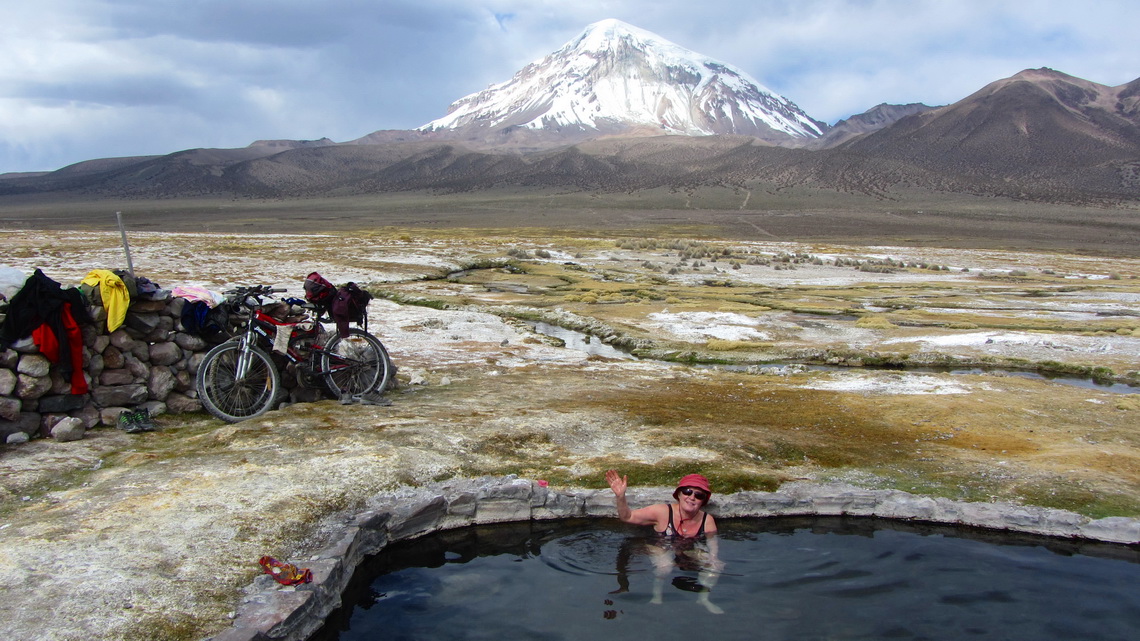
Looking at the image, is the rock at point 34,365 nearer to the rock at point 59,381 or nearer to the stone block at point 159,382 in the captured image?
the rock at point 59,381

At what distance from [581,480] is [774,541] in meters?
2.54

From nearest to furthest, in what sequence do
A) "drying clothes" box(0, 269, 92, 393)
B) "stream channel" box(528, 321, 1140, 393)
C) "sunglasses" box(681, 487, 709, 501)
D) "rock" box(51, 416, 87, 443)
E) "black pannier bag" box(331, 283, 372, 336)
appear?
"sunglasses" box(681, 487, 709, 501), "drying clothes" box(0, 269, 92, 393), "rock" box(51, 416, 87, 443), "black pannier bag" box(331, 283, 372, 336), "stream channel" box(528, 321, 1140, 393)

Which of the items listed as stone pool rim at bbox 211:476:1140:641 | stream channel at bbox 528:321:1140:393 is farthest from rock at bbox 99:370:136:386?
stream channel at bbox 528:321:1140:393

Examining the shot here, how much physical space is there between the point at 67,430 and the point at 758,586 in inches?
347

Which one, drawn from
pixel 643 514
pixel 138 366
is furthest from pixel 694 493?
pixel 138 366

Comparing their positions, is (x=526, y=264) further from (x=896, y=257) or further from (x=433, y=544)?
(x=433, y=544)

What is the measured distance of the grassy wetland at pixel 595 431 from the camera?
7.35m

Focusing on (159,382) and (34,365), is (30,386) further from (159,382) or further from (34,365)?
(159,382)

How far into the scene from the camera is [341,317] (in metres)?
12.0

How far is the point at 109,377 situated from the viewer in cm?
1059

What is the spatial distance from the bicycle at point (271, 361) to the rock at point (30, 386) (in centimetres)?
187

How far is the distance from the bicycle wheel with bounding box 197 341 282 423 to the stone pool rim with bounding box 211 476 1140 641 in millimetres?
3579

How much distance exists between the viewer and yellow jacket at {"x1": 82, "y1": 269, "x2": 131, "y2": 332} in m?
10.3

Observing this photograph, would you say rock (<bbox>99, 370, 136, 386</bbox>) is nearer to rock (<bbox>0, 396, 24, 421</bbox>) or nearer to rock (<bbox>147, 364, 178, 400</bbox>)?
rock (<bbox>147, 364, 178, 400</bbox>)
